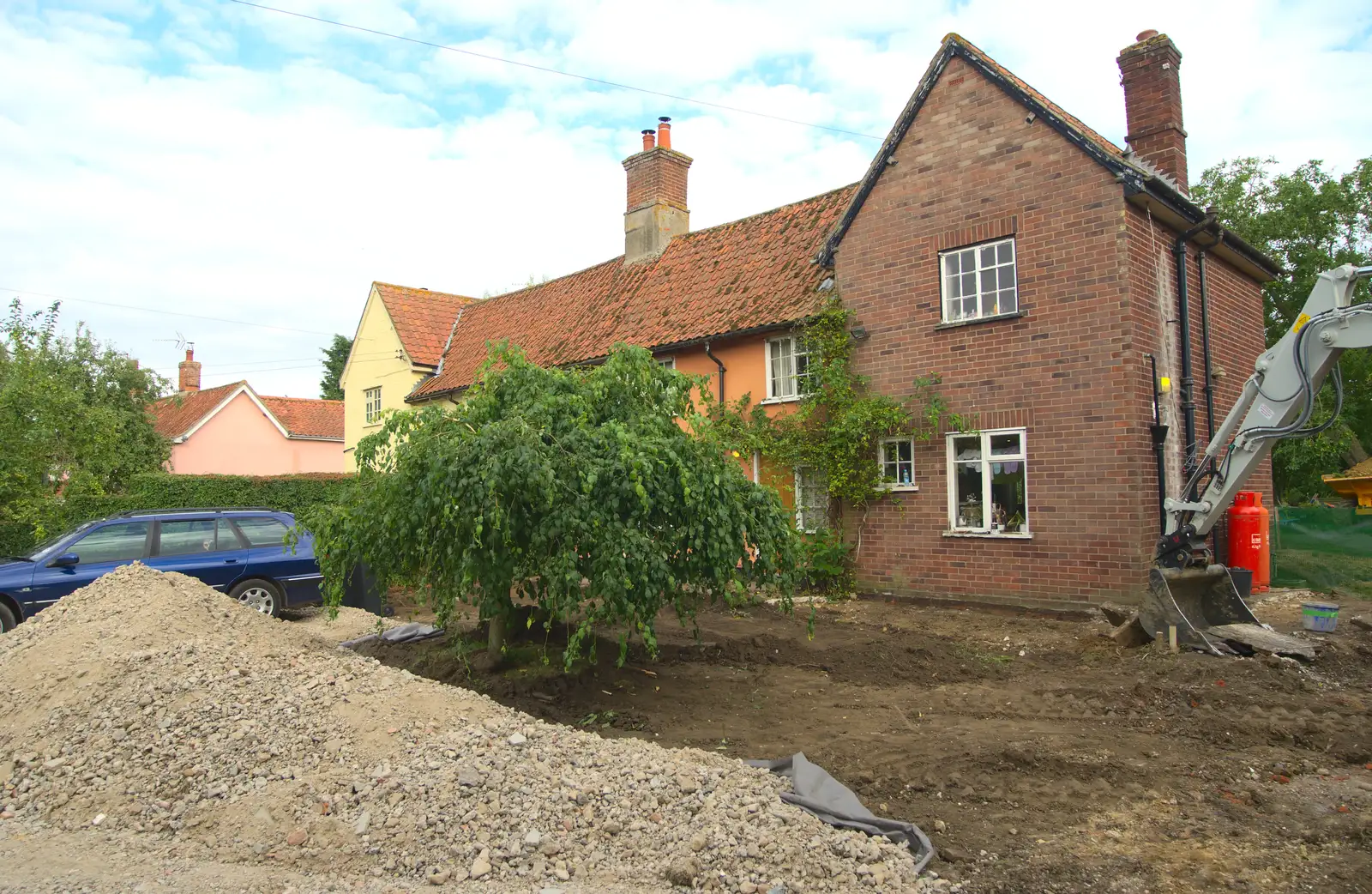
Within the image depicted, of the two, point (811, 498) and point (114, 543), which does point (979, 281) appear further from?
point (114, 543)

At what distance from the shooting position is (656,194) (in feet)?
70.5

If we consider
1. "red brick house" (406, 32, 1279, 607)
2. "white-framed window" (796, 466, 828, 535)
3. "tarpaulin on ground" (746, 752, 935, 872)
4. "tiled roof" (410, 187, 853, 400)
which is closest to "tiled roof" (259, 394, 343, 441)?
"tiled roof" (410, 187, 853, 400)

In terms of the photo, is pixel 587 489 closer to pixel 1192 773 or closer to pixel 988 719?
pixel 988 719

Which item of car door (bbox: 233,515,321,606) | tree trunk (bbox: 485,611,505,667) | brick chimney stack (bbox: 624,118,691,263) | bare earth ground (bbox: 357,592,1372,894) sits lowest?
bare earth ground (bbox: 357,592,1372,894)

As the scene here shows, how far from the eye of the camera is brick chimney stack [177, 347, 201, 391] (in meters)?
38.0

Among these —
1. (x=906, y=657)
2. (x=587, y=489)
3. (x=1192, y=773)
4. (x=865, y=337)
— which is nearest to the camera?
(x=1192, y=773)

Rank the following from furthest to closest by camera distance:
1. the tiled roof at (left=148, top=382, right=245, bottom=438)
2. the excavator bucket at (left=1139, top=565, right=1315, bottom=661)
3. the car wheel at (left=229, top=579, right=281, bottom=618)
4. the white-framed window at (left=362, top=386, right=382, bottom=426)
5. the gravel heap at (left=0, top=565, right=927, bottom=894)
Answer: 1. the tiled roof at (left=148, top=382, right=245, bottom=438)
2. the white-framed window at (left=362, top=386, right=382, bottom=426)
3. the car wheel at (left=229, top=579, right=281, bottom=618)
4. the excavator bucket at (left=1139, top=565, right=1315, bottom=661)
5. the gravel heap at (left=0, top=565, right=927, bottom=894)

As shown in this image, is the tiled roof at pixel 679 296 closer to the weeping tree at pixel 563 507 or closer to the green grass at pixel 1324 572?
the weeping tree at pixel 563 507

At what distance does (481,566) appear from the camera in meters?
7.04

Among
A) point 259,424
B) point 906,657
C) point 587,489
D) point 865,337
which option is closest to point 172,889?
point 587,489

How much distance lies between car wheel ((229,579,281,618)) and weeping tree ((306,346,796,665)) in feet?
15.0

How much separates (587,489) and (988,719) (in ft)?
12.3

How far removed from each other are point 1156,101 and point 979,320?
4.83 m

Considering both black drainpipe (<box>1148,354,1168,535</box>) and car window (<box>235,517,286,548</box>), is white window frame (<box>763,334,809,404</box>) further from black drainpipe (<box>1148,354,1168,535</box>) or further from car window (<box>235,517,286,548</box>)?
car window (<box>235,517,286,548</box>)
